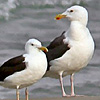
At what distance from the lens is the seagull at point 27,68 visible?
9688 mm

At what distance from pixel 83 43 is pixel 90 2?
993cm

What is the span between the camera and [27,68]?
973 centimetres

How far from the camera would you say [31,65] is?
9.70 metres

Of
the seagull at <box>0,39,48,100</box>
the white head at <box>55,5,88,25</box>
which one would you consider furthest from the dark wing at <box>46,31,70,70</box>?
the seagull at <box>0,39,48,100</box>

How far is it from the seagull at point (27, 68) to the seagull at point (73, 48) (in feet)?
2.48

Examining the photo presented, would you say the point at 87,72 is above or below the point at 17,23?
below

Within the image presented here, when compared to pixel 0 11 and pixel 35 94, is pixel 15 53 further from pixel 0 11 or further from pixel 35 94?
pixel 0 11

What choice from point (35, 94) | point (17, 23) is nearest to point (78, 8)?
point (35, 94)

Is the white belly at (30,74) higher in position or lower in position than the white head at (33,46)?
lower

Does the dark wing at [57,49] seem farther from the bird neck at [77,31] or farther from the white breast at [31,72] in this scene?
the white breast at [31,72]

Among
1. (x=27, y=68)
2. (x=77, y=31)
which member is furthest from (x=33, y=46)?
(x=77, y=31)

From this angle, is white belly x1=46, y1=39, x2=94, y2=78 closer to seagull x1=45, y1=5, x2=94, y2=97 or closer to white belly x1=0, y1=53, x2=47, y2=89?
seagull x1=45, y1=5, x2=94, y2=97

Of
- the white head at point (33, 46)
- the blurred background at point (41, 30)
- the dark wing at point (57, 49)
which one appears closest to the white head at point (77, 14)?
the dark wing at point (57, 49)

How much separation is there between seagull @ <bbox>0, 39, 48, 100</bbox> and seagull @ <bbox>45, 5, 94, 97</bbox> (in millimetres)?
757
